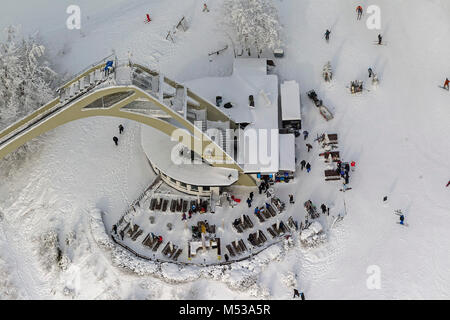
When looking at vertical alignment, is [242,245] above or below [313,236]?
below

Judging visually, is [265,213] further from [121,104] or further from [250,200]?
[121,104]

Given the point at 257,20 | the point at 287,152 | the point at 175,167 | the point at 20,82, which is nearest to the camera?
the point at 175,167

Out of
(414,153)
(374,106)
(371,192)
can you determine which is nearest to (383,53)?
(374,106)

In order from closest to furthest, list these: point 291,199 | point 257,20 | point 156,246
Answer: point 156,246 < point 291,199 < point 257,20

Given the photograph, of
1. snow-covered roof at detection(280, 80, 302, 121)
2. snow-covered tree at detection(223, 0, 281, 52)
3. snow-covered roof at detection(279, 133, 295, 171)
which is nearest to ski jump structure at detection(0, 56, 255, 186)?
snow-covered roof at detection(279, 133, 295, 171)

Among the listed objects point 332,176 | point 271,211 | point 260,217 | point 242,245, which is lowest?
point 242,245

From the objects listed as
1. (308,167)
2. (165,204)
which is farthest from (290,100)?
(165,204)
